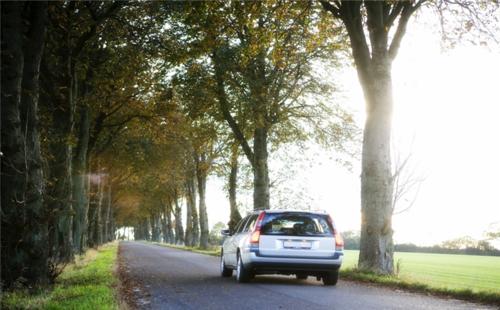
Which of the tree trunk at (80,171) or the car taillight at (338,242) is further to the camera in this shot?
the tree trunk at (80,171)

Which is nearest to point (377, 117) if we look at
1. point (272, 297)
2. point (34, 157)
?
point (272, 297)

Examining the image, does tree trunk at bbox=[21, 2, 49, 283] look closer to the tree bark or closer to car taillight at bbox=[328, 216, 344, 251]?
car taillight at bbox=[328, 216, 344, 251]

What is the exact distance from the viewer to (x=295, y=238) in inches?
497

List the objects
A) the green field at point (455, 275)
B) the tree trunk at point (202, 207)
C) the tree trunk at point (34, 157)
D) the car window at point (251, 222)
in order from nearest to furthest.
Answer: the tree trunk at point (34, 157)
the green field at point (455, 275)
the car window at point (251, 222)
the tree trunk at point (202, 207)

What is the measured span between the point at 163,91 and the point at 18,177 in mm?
15632

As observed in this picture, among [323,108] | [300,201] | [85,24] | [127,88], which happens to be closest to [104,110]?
[127,88]

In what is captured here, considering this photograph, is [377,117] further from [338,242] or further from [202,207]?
[202,207]

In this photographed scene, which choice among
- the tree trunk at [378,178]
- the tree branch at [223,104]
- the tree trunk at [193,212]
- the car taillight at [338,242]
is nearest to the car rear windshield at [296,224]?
the car taillight at [338,242]

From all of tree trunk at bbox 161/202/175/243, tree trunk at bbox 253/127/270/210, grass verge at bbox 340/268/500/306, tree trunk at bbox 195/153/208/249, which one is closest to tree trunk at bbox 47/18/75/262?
grass verge at bbox 340/268/500/306

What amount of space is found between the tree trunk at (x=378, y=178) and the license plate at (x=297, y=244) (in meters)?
2.88

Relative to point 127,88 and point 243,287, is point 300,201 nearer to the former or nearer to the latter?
point 127,88

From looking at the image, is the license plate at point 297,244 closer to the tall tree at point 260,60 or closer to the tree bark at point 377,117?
the tree bark at point 377,117

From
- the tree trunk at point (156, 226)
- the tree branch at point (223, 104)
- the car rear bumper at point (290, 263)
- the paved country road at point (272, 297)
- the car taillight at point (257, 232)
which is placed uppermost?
the tree branch at point (223, 104)

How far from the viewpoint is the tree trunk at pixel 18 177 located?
947 cm
